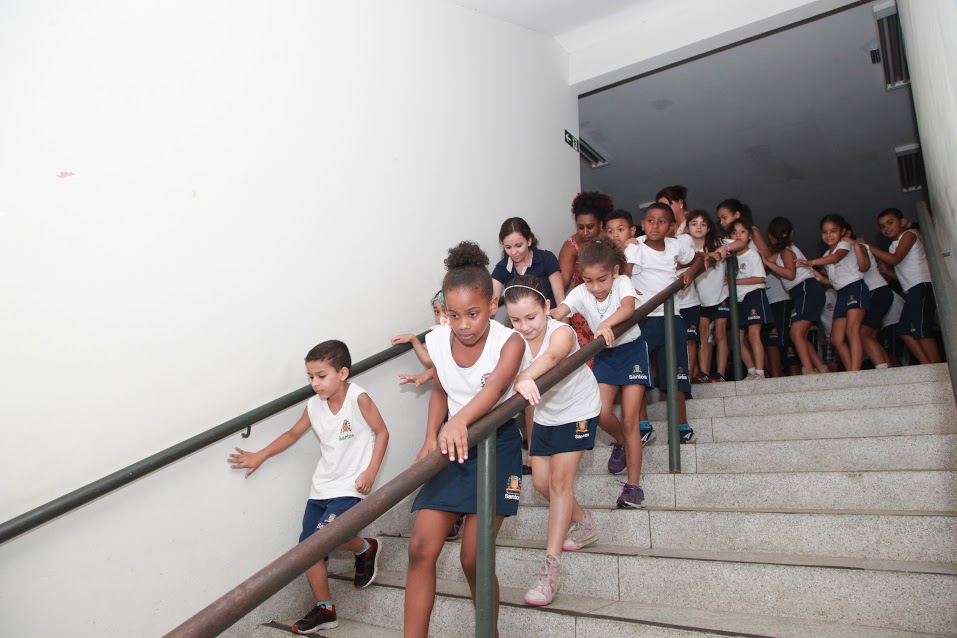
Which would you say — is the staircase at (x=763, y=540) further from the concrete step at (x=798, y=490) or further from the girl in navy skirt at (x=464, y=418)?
the girl in navy skirt at (x=464, y=418)

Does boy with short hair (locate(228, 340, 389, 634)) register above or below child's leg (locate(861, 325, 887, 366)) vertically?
below

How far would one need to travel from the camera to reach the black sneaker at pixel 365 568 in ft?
9.20

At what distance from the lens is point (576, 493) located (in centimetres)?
326

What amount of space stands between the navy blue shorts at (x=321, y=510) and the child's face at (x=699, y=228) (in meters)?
2.91

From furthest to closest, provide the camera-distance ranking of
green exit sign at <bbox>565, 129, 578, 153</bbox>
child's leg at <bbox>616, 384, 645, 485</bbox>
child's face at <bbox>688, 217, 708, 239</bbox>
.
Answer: green exit sign at <bbox>565, 129, 578, 153</bbox> → child's face at <bbox>688, 217, 708, 239</bbox> → child's leg at <bbox>616, 384, 645, 485</bbox>

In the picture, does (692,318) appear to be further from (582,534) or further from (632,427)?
(582,534)

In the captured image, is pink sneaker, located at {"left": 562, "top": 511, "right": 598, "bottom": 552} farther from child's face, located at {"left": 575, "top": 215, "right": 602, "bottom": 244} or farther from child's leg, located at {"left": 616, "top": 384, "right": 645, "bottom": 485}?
child's face, located at {"left": 575, "top": 215, "right": 602, "bottom": 244}

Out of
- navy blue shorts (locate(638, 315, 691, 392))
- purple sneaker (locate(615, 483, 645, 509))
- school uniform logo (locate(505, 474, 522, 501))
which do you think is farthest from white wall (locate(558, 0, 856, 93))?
school uniform logo (locate(505, 474, 522, 501))

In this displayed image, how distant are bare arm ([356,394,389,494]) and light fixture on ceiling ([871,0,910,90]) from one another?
4.98 metres

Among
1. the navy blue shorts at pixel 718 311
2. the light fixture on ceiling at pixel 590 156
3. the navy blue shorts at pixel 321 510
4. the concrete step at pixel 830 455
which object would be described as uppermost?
the light fixture on ceiling at pixel 590 156

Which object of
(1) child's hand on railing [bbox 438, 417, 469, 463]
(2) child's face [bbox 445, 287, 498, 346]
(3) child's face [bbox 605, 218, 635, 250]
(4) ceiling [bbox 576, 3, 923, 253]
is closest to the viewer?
(1) child's hand on railing [bbox 438, 417, 469, 463]

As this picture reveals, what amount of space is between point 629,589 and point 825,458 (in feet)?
3.88

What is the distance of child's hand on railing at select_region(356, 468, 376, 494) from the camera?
9.41 feet

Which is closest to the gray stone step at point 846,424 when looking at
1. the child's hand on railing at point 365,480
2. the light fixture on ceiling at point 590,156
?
the child's hand on railing at point 365,480
